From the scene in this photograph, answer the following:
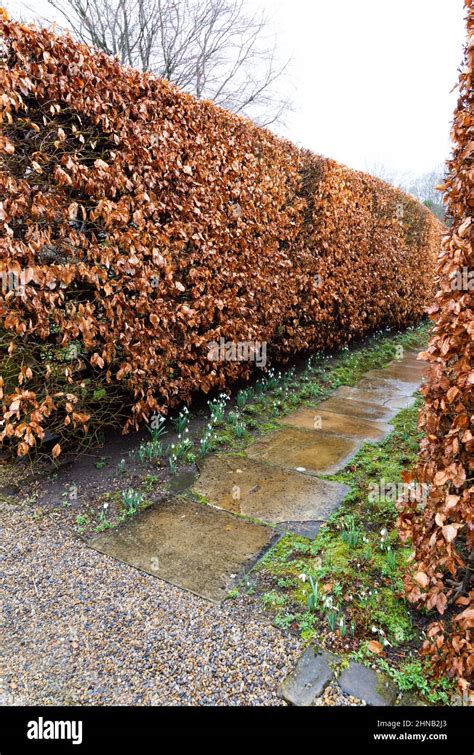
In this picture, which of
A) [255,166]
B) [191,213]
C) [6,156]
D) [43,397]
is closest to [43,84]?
[6,156]

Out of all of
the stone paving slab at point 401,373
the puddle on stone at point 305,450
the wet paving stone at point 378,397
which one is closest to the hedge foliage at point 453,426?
the puddle on stone at point 305,450

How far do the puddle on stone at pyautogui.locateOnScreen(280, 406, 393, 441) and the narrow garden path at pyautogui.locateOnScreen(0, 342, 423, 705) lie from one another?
0.75 m

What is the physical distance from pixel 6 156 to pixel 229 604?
2.95 metres

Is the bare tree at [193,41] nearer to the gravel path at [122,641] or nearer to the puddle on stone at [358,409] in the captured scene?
the puddle on stone at [358,409]

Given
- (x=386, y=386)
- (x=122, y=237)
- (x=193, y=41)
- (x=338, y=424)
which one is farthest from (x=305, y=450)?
(x=193, y=41)

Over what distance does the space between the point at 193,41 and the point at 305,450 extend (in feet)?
42.7

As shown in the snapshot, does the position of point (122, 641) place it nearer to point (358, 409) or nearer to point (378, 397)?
point (358, 409)

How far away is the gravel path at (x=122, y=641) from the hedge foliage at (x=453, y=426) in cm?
62

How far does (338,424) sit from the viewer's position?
4.71m

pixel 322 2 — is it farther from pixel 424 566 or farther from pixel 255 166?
pixel 424 566

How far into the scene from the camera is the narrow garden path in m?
1.77

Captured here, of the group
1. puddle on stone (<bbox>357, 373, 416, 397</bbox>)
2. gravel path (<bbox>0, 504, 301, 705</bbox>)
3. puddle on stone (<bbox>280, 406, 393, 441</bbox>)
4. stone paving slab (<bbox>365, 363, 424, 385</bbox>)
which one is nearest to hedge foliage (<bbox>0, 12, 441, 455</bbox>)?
puddle on stone (<bbox>280, 406, 393, 441</bbox>)

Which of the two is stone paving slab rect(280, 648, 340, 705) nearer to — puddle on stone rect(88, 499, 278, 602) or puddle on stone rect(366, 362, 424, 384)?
puddle on stone rect(88, 499, 278, 602)

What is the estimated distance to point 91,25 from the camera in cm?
1155
